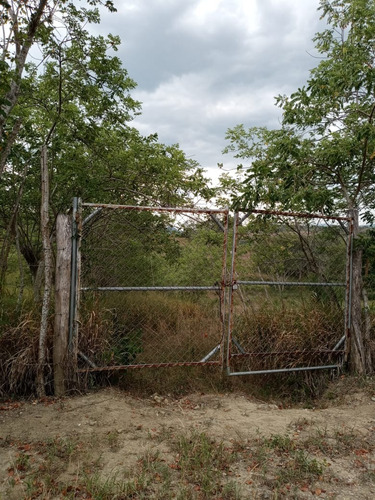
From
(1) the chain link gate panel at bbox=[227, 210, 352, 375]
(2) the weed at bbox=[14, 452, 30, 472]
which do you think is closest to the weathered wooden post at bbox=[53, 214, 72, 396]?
(2) the weed at bbox=[14, 452, 30, 472]

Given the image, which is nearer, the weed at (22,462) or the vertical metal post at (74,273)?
the weed at (22,462)

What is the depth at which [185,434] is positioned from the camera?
4023 millimetres

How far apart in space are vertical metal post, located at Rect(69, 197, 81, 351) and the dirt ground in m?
0.80

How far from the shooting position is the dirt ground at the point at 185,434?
312cm

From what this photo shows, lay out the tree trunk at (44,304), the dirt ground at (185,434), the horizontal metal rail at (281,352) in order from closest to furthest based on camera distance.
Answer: the dirt ground at (185,434) < the tree trunk at (44,304) < the horizontal metal rail at (281,352)

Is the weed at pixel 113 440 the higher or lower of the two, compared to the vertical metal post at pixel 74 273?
lower

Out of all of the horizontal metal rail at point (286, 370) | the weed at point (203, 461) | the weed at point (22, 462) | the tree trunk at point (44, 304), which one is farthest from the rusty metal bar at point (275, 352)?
the weed at point (22, 462)

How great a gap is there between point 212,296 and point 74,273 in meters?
3.40

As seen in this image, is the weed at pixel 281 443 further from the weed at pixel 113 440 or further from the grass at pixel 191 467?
the weed at pixel 113 440

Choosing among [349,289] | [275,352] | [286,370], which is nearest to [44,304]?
[275,352]

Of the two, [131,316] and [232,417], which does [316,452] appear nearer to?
[232,417]

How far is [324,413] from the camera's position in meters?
4.80

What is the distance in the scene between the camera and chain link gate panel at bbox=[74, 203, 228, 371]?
16.4 ft

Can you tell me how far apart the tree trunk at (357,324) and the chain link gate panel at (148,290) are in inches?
77.6
